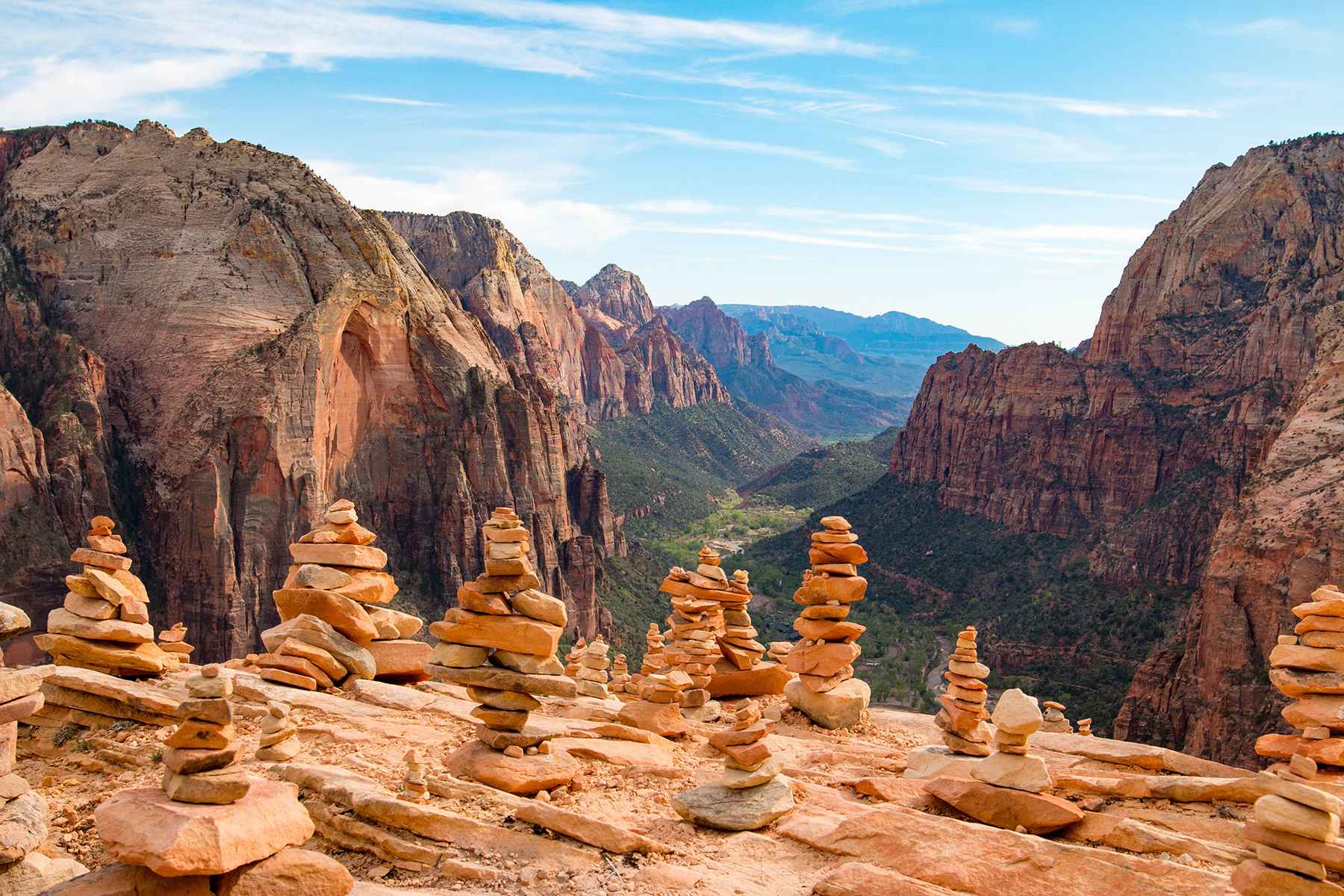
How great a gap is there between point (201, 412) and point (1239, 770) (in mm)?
55883

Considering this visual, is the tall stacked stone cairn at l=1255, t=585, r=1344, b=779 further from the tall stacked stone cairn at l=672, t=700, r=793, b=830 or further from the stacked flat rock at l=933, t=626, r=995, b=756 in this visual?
the tall stacked stone cairn at l=672, t=700, r=793, b=830

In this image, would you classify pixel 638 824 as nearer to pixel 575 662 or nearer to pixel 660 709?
pixel 660 709

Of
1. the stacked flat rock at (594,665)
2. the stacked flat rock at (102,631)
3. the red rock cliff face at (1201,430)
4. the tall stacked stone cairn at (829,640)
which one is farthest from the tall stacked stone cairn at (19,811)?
the red rock cliff face at (1201,430)

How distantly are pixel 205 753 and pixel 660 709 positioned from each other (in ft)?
34.9

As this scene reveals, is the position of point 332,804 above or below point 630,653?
above

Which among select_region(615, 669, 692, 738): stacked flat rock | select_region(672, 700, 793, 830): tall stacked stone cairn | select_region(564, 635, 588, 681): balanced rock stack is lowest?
select_region(564, 635, 588, 681): balanced rock stack

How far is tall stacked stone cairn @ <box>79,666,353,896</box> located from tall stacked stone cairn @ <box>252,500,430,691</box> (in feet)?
25.1

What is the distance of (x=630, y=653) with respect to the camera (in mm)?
78688

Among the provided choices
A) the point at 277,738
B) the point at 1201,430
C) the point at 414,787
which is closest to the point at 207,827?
the point at 414,787

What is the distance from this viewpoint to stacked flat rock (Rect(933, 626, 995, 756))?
56.5ft

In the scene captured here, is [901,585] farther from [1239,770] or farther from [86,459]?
[1239,770]

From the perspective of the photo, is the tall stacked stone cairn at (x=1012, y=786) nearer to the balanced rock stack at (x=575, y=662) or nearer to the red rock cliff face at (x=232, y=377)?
the balanced rock stack at (x=575, y=662)

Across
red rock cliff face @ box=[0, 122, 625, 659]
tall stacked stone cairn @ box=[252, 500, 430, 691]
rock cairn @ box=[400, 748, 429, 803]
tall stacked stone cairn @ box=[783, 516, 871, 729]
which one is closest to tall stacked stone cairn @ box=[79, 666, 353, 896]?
rock cairn @ box=[400, 748, 429, 803]

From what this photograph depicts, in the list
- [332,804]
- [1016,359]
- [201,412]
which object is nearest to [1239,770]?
[332,804]
